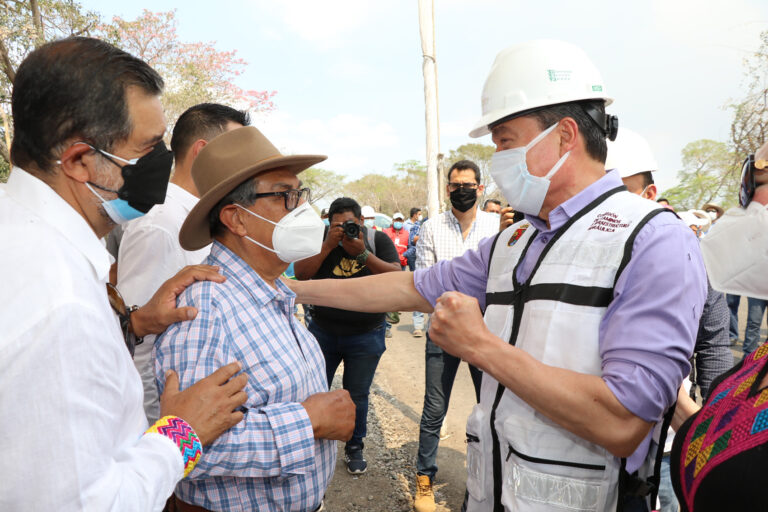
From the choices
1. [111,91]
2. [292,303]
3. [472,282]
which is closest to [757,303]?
[472,282]

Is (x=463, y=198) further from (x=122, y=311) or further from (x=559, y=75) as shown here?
(x=122, y=311)

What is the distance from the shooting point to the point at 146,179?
4.63 feet

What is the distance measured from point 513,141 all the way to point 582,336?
2.56 ft

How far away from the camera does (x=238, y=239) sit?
2.04 metres

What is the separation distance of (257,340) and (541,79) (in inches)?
55.6

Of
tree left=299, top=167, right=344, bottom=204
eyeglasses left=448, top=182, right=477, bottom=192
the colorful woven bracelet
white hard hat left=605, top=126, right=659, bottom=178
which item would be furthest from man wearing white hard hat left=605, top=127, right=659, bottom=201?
tree left=299, top=167, right=344, bottom=204

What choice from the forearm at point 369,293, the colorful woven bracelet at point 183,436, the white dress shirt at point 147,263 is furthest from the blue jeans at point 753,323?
the colorful woven bracelet at point 183,436

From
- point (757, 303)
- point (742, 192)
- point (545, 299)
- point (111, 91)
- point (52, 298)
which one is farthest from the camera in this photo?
point (757, 303)

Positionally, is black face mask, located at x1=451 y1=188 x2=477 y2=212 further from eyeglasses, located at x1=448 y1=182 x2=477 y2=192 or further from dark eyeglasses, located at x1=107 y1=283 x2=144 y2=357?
dark eyeglasses, located at x1=107 y1=283 x2=144 y2=357

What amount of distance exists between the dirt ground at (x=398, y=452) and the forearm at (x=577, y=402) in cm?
261

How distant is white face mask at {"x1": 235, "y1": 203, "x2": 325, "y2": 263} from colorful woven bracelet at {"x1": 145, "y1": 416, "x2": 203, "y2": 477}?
86cm

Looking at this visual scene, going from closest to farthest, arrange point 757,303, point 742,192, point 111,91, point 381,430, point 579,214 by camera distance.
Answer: point 111,91 → point 742,192 → point 579,214 → point 381,430 → point 757,303

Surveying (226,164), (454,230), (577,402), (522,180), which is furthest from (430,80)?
(577,402)

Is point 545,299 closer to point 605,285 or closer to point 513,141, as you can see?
point 605,285
